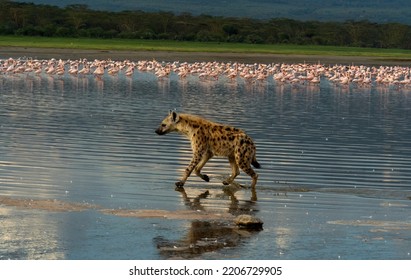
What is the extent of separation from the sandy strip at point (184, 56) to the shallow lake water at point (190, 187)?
41004 mm

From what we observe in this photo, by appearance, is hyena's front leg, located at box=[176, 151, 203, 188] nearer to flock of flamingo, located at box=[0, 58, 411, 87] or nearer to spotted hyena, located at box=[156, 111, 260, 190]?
spotted hyena, located at box=[156, 111, 260, 190]

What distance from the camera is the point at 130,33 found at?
107 metres

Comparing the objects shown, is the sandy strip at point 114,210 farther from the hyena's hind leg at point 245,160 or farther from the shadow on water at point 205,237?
the hyena's hind leg at point 245,160

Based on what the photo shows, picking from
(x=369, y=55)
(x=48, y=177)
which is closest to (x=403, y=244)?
(x=48, y=177)

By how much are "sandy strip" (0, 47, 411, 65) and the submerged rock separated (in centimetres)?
6062

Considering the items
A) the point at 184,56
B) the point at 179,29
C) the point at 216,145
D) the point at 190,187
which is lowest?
the point at 179,29

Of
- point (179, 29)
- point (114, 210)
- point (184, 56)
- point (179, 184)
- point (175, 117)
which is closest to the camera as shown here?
point (114, 210)

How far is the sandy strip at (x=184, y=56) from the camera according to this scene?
7838 centimetres

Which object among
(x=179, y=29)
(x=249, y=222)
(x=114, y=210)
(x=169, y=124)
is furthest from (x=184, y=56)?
(x=249, y=222)

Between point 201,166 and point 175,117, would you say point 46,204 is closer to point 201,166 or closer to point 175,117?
point 201,166

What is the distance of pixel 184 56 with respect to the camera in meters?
82.3

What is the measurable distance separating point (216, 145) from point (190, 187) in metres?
0.78

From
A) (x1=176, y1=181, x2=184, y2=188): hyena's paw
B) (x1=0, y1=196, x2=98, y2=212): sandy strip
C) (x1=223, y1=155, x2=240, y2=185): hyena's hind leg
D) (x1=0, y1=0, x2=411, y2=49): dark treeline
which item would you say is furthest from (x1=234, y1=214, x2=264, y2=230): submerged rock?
(x1=0, y1=0, x2=411, y2=49): dark treeline

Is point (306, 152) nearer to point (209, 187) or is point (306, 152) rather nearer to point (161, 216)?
point (209, 187)
